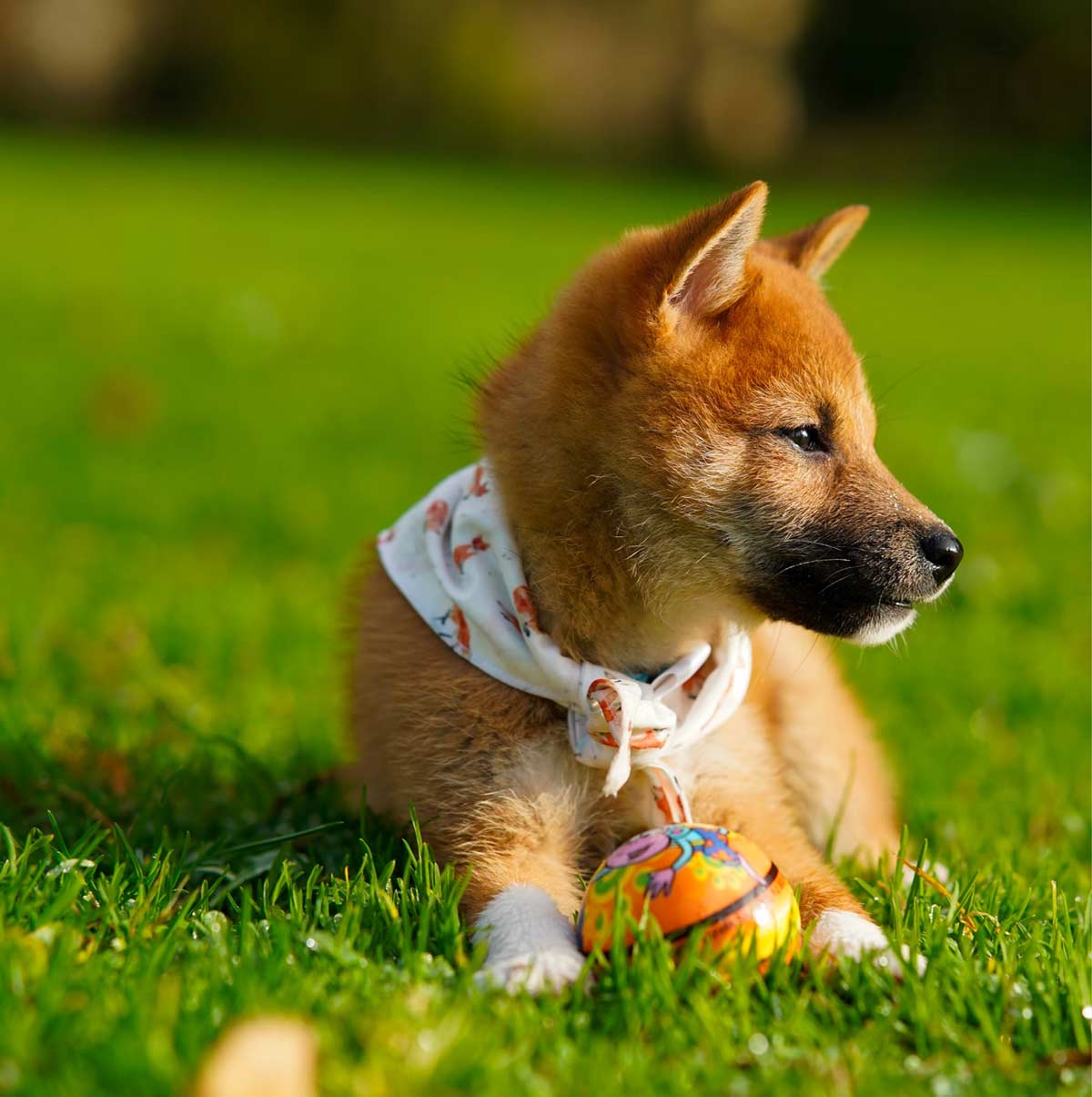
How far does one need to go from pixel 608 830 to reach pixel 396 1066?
1.07 meters

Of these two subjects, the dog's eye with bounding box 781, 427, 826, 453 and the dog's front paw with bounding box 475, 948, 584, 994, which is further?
the dog's eye with bounding box 781, 427, 826, 453

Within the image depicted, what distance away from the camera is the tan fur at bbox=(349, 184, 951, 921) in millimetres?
2855

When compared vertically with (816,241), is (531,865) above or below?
below

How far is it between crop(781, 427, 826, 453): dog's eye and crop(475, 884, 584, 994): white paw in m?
1.05

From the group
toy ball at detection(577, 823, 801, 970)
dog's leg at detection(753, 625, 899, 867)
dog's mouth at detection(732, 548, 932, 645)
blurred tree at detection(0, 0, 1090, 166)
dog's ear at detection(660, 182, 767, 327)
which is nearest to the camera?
toy ball at detection(577, 823, 801, 970)

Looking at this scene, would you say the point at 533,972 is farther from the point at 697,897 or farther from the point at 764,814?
the point at 764,814

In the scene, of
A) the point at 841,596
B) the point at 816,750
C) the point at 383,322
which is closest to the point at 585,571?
the point at 841,596

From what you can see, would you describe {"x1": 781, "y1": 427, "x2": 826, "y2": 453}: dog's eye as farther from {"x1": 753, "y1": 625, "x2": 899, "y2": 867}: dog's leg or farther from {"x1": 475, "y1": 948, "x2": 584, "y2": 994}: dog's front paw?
{"x1": 475, "y1": 948, "x2": 584, "y2": 994}: dog's front paw

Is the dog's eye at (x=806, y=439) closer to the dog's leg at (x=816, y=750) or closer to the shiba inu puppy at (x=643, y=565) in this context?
the shiba inu puppy at (x=643, y=565)

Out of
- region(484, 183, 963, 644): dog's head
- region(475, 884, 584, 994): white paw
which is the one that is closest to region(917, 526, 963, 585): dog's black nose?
region(484, 183, 963, 644): dog's head

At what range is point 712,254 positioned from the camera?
2889 mm

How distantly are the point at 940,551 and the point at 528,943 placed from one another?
3.81 ft

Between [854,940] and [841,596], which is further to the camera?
[841,596]

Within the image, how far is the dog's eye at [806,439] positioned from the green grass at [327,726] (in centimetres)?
57
